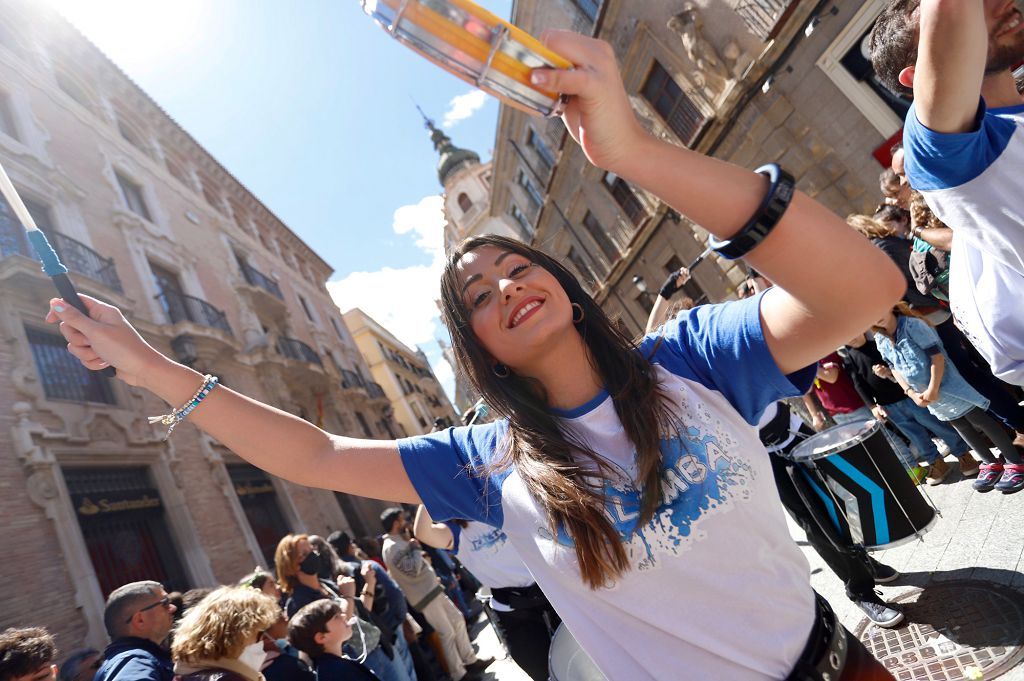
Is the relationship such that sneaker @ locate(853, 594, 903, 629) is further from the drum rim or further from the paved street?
the drum rim

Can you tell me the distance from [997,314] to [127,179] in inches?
679

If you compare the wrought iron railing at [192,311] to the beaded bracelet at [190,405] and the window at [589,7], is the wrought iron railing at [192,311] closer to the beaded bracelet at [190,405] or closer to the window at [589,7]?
the window at [589,7]

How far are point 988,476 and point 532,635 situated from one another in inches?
124

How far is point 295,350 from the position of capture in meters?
17.8

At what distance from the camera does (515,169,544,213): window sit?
24406mm

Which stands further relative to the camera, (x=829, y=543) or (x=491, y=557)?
(x=491, y=557)

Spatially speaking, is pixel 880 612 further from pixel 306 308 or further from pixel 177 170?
pixel 306 308

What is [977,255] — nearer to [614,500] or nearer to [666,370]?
[666,370]

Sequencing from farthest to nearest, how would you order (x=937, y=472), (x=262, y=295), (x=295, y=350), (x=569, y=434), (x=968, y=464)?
(x=262, y=295)
(x=295, y=350)
(x=937, y=472)
(x=968, y=464)
(x=569, y=434)

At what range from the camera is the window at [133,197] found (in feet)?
46.1

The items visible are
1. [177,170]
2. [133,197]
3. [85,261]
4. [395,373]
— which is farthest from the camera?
[395,373]

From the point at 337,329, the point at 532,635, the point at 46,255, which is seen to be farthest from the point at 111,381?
the point at 337,329

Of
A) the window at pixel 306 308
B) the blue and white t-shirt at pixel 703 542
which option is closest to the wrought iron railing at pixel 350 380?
the window at pixel 306 308

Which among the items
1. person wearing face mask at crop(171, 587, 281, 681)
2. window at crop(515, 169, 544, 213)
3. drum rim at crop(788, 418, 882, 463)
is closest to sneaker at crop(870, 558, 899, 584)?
drum rim at crop(788, 418, 882, 463)
